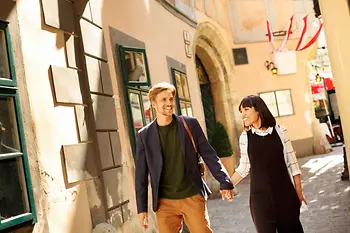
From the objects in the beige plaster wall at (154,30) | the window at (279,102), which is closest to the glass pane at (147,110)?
the beige plaster wall at (154,30)

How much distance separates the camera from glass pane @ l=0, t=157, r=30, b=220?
3.09 meters

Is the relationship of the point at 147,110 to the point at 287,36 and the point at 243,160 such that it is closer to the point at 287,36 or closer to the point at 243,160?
the point at 243,160

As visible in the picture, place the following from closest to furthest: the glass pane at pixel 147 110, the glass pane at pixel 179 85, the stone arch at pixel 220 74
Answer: the glass pane at pixel 147 110 → the glass pane at pixel 179 85 → the stone arch at pixel 220 74

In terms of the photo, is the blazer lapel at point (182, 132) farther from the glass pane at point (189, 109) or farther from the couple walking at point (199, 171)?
the glass pane at point (189, 109)

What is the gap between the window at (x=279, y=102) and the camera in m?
15.5

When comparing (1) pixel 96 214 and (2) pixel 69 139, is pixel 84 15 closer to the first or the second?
(2) pixel 69 139

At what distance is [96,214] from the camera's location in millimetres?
4207

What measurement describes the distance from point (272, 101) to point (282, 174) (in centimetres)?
1245

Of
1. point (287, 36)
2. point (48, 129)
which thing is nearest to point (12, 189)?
point (48, 129)

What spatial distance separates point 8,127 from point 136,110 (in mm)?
2566

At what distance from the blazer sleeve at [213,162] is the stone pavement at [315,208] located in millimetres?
2178

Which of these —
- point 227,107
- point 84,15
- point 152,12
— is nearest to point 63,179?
point 84,15

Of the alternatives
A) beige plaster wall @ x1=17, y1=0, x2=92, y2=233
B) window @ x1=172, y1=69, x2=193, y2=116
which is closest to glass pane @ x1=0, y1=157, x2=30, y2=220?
beige plaster wall @ x1=17, y1=0, x2=92, y2=233

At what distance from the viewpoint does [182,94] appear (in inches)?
324
